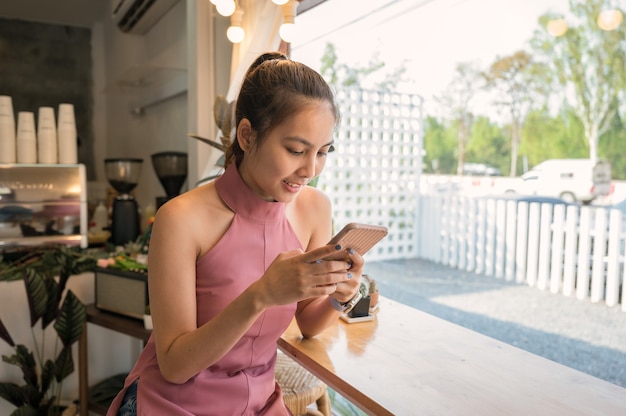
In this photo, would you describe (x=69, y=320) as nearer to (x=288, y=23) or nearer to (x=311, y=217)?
(x=311, y=217)

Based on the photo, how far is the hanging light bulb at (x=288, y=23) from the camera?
6.61ft

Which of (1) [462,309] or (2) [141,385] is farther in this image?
(1) [462,309]

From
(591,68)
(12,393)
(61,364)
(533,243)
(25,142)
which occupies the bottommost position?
(12,393)

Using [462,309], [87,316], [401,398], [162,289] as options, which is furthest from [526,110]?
[87,316]

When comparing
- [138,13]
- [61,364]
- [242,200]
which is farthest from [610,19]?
[138,13]

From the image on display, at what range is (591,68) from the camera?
1587mm

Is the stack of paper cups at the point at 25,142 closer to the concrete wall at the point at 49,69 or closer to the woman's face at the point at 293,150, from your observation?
the concrete wall at the point at 49,69

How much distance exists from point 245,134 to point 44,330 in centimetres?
194

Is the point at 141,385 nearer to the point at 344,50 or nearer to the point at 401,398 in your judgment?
the point at 401,398

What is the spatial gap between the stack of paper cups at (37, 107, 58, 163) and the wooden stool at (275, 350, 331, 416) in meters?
1.83

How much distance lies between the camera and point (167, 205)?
1025mm

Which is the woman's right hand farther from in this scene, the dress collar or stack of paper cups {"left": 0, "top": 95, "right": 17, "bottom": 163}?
stack of paper cups {"left": 0, "top": 95, "right": 17, "bottom": 163}

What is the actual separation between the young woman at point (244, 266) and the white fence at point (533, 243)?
950 millimetres

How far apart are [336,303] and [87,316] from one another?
4.87 feet
